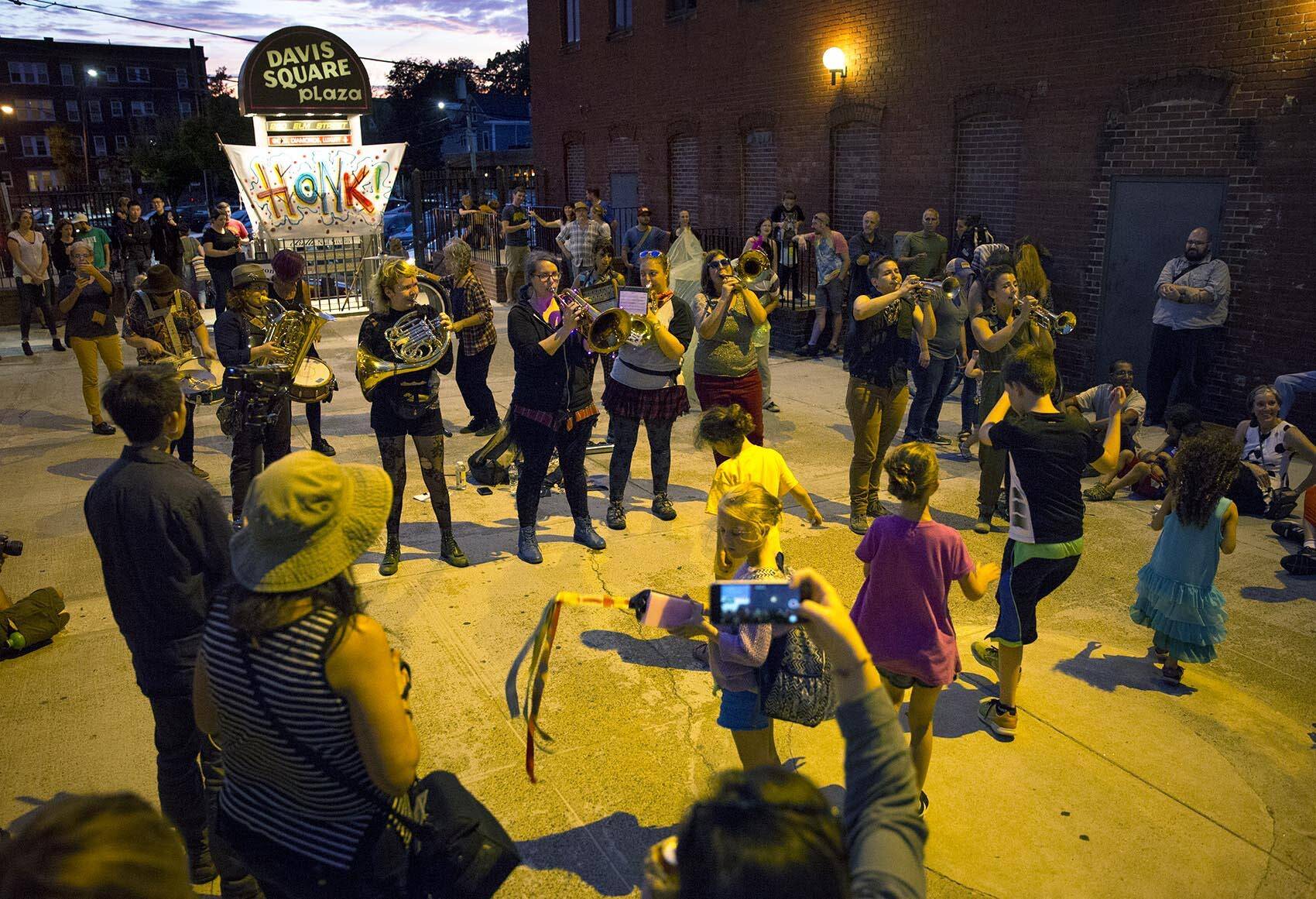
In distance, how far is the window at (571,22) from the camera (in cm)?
2183

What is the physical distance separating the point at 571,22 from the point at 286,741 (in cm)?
2236

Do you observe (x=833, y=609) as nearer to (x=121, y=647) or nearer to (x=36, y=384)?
(x=121, y=647)

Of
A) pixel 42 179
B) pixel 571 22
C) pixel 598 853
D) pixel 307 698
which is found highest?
pixel 42 179

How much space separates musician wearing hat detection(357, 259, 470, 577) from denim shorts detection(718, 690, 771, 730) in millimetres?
3227

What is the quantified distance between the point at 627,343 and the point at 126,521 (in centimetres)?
410

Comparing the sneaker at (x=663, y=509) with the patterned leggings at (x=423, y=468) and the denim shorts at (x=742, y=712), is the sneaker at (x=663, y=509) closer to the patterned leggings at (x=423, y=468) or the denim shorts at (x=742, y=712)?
the patterned leggings at (x=423, y=468)

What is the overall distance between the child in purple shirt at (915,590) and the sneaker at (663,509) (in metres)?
3.57

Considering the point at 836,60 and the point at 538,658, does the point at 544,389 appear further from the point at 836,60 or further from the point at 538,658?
the point at 836,60

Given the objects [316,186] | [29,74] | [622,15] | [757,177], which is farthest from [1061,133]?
[29,74]

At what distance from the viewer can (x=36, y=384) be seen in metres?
12.1

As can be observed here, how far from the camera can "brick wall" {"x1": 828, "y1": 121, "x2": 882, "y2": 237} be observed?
1445 centimetres

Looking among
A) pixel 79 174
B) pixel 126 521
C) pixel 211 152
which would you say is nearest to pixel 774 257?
pixel 126 521

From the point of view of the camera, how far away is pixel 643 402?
714 centimetres

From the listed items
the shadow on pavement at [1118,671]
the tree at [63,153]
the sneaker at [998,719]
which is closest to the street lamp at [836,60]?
the shadow on pavement at [1118,671]
